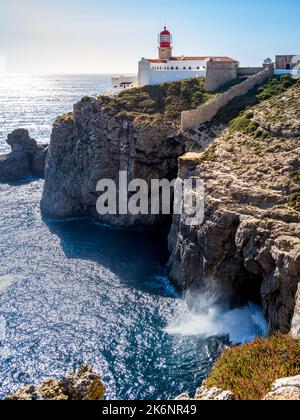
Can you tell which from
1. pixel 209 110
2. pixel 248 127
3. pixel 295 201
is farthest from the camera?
pixel 209 110

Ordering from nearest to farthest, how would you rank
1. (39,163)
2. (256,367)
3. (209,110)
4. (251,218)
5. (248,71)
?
(256,367), (251,218), (209,110), (248,71), (39,163)

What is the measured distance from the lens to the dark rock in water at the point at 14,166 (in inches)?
3893

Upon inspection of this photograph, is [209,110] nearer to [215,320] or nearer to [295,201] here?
[295,201]

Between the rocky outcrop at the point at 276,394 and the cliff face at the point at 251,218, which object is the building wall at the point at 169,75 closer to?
the cliff face at the point at 251,218

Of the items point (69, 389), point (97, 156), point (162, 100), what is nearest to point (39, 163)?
point (97, 156)

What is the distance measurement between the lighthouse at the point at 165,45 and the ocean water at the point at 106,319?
43.2 metres

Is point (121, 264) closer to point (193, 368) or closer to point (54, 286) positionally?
point (54, 286)

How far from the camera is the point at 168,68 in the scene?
85438 millimetres

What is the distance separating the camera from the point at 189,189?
50.2 metres

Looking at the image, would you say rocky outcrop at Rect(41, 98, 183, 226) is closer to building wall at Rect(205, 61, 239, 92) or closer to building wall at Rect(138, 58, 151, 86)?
building wall at Rect(138, 58, 151, 86)

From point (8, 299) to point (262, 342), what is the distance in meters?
31.0

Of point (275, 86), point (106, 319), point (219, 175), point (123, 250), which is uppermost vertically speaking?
point (275, 86)

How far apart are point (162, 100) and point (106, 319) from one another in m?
43.8
